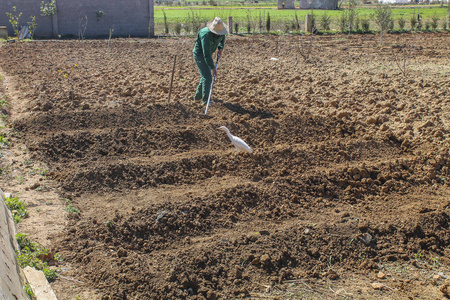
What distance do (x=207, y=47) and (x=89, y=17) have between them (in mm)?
15580

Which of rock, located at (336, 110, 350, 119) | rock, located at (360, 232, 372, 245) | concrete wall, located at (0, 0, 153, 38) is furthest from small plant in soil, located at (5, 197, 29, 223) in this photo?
concrete wall, located at (0, 0, 153, 38)

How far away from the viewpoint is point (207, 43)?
745cm

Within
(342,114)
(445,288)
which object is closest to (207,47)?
(342,114)

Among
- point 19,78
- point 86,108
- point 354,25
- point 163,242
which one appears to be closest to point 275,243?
point 163,242

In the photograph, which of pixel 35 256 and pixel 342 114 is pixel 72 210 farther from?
pixel 342 114

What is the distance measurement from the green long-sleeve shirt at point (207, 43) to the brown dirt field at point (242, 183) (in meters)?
0.86

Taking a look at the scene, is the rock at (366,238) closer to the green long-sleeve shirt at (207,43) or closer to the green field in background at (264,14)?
the green long-sleeve shirt at (207,43)

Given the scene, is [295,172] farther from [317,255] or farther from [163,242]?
[163,242]

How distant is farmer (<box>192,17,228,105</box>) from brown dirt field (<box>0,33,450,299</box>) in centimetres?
36

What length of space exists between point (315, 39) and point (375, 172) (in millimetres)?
13088

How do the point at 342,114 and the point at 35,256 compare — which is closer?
the point at 35,256

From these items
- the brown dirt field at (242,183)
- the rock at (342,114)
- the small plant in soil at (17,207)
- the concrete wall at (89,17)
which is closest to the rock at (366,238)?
the brown dirt field at (242,183)

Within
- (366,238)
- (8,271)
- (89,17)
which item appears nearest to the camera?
(8,271)

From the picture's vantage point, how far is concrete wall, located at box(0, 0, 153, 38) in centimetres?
2006
